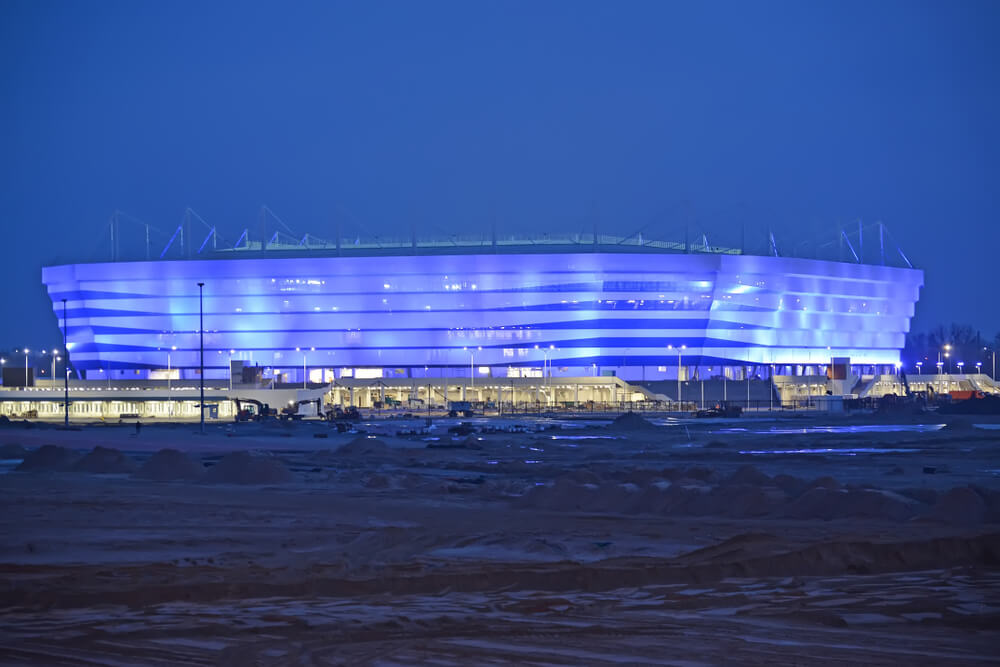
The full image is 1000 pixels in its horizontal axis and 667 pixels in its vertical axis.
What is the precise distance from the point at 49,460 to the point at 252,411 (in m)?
52.4

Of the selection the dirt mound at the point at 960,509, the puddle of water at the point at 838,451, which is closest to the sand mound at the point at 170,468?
the dirt mound at the point at 960,509

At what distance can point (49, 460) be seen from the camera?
3164 cm

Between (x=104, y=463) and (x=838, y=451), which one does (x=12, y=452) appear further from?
(x=838, y=451)

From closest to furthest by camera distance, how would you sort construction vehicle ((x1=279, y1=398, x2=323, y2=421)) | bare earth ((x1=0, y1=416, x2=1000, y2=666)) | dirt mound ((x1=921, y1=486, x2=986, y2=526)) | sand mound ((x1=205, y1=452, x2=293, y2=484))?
bare earth ((x1=0, y1=416, x2=1000, y2=666)) → dirt mound ((x1=921, y1=486, x2=986, y2=526)) → sand mound ((x1=205, y1=452, x2=293, y2=484)) → construction vehicle ((x1=279, y1=398, x2=323, y2=421))

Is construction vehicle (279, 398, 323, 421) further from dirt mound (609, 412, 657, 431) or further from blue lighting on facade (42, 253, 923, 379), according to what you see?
blue lighting on facade (42, 253, 923, 379)

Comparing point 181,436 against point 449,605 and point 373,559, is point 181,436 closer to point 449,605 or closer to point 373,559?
point 373,559

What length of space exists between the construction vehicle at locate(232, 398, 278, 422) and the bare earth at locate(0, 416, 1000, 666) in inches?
1856

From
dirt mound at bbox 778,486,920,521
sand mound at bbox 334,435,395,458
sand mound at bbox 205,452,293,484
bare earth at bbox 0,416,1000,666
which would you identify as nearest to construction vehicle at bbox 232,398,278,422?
sand mound at bbox 334,435,395,458

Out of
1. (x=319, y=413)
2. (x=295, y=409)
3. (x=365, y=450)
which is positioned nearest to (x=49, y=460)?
(x=365, y=450)

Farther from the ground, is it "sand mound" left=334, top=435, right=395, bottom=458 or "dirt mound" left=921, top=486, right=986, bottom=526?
"sand mound" left=334, top=435, right=395, bottom=458

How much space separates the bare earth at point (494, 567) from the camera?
34.0 feet

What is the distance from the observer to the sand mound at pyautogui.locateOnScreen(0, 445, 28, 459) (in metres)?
36.8

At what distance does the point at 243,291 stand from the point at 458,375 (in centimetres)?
3116

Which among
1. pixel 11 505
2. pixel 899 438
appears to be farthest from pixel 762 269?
pixel 11 505
